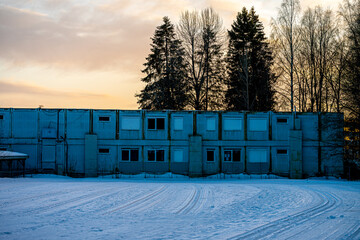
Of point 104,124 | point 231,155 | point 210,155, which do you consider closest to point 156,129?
point 104,124

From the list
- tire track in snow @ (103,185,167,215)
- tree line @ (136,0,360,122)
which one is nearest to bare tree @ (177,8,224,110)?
tree line @ (136,0,360,122)

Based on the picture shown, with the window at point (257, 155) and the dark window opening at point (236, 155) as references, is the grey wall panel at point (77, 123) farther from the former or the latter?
the window at point (257, 155)

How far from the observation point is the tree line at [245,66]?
133 feet

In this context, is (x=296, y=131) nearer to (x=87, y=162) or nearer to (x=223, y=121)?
(x=223, y=121)

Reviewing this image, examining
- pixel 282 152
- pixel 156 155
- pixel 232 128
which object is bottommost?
pixel 156 155

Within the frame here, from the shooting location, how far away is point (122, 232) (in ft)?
31.9

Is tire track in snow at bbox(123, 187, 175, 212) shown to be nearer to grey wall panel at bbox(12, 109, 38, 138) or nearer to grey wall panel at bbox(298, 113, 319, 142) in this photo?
grey wall panel at bbox(12, 109, 38, 138)

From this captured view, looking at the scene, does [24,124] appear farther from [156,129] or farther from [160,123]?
[160,123]

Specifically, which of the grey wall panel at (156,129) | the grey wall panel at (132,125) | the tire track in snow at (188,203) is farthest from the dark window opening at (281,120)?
the tire track in snow at (188,203)

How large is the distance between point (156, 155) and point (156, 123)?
2710 mm

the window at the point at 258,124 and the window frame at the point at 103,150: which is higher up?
the window at the point at 258,124

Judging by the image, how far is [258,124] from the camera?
101 feet

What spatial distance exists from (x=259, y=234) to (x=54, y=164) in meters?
24.0

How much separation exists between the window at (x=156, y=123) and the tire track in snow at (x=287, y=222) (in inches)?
675
